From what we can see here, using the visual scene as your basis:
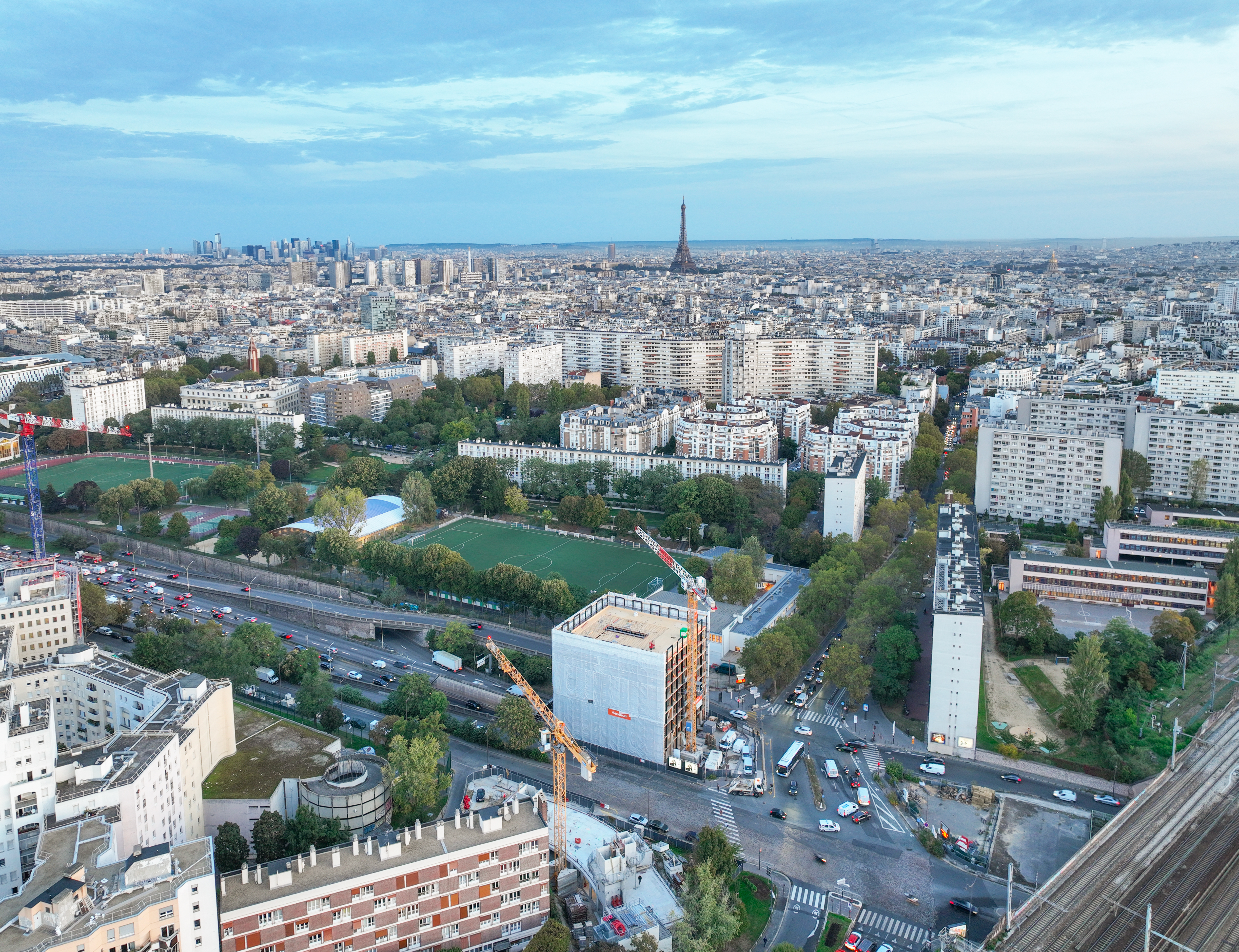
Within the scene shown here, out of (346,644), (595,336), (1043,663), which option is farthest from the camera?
(595,336)

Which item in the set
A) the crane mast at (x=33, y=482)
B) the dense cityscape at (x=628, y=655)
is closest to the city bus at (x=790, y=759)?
the dense cityscape at (x=628, y=655)

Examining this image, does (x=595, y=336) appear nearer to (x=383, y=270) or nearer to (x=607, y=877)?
(x=607, y=877)

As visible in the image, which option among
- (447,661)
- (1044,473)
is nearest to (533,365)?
(1044,473)

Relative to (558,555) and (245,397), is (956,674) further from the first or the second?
(245,397)

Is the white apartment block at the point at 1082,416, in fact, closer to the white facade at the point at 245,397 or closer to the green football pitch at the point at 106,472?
the green football pitch at the point at 106,472

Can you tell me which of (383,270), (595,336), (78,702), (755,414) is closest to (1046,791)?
(78,702)

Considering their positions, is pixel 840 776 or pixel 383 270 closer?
pixel 840 776
